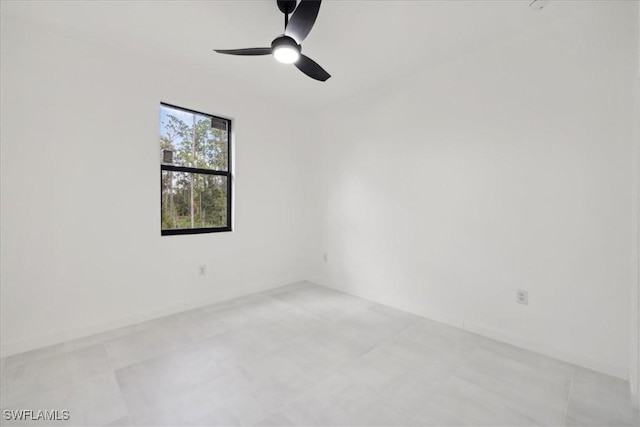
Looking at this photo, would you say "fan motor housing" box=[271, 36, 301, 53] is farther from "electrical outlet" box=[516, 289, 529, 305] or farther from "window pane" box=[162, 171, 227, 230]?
"electrical outlet" box=[516, 289, 529, 305]

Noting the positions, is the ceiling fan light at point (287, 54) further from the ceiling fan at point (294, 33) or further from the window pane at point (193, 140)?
the window pane at point (193, 140)

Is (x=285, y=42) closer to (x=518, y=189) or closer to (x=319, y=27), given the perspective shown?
(x=319, y=27)

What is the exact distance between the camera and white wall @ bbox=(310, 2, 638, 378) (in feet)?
6.21

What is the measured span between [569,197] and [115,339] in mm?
3770

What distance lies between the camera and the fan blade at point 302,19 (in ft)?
5.29

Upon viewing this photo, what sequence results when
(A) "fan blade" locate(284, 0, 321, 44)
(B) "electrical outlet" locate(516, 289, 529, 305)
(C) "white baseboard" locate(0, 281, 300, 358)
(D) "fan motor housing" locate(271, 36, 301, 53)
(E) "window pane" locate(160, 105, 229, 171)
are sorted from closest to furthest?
(A) "fan blade" locate(284, 0, 321, 44)
(D) "fan motor housing" locate(271, 36, 301, 53)
(C) "white baseboard" locate(0, 281, 300, 358)
(B) "electrical outlet" locate(516, 289, 529, 305)
(E) "window pane" locate(160, 105, 229, 171)

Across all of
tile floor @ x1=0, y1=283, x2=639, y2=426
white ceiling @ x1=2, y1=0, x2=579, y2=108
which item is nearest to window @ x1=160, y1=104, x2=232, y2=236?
white ceiling @ x1=2, y1=0, x2=579, y2=108

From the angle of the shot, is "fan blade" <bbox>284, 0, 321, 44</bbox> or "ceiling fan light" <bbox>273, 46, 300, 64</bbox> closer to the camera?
"fan blade" <bbox>284, 0, 321, 44</bbox>

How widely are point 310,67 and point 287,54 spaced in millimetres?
287

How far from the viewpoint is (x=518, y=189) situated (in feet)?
7.46

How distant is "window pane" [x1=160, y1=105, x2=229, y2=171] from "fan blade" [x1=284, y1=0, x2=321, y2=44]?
1.78 metres

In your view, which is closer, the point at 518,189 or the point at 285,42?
the point at 285,42

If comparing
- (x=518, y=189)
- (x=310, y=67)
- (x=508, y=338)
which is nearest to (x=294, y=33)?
(x=310, y=67)

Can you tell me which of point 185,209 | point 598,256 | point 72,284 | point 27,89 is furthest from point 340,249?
point 27,89
